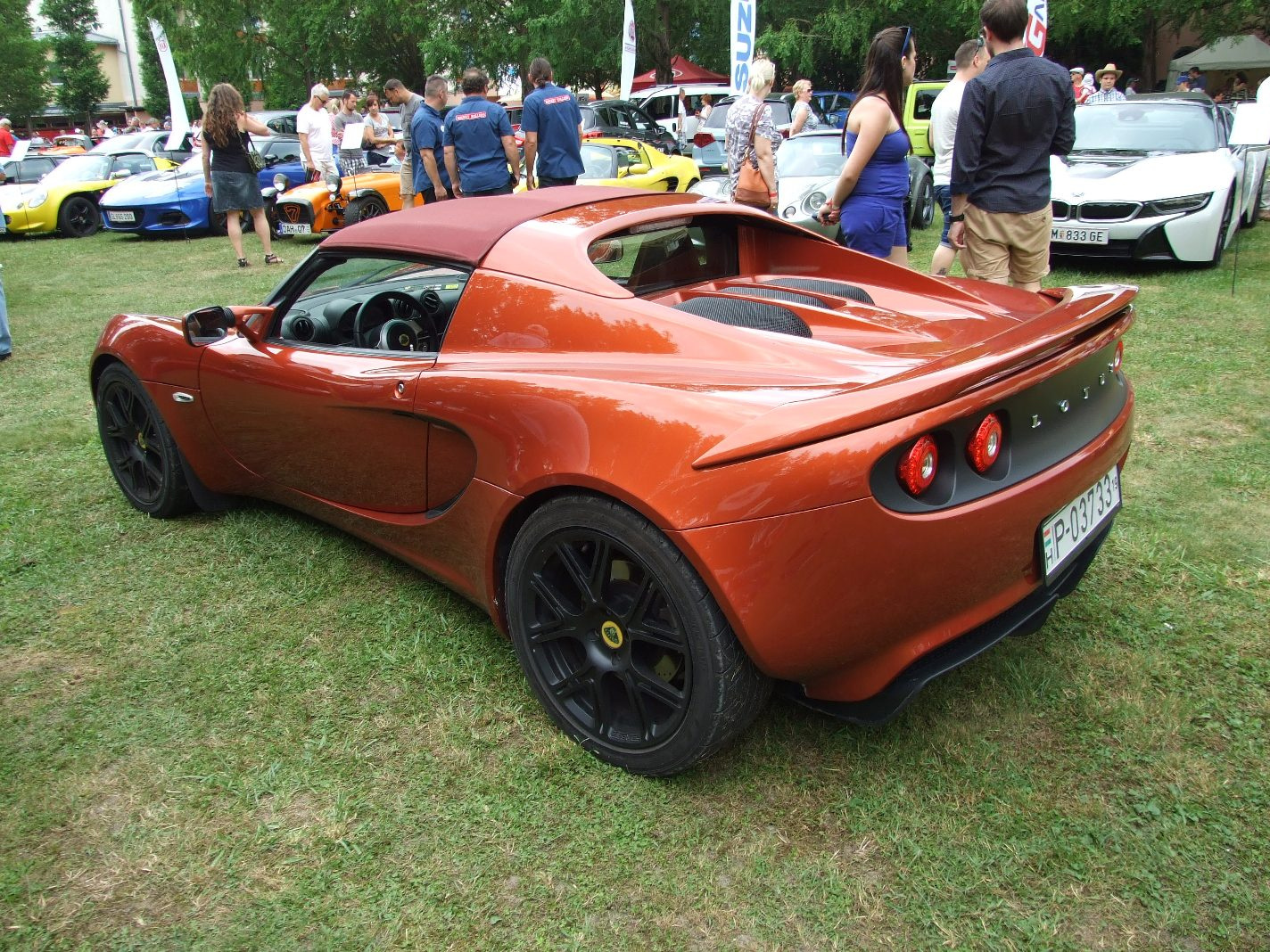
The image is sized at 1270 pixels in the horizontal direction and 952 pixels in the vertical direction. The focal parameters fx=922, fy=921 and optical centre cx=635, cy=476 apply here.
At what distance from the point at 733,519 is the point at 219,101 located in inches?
355

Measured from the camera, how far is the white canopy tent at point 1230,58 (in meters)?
25.2

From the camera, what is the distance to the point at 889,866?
6.22 ft

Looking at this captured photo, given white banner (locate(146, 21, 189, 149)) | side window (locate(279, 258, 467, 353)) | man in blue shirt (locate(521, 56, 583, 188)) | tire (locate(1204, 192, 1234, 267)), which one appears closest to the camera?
side window (locate(279, 258, 467, 353))

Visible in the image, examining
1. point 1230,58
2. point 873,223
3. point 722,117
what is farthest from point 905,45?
point 1230,58

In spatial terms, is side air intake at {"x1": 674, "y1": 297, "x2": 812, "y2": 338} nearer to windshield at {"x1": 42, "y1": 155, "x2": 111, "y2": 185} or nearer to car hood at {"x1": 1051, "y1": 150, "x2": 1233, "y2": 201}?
car hood at {"x1": 1051, "y1": 150, "x2": 1233, "y2": 201}

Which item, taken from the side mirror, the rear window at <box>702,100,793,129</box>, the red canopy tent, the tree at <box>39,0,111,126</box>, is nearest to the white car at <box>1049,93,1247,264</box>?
the side mirror

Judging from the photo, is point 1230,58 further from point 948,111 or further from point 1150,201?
point 948,111

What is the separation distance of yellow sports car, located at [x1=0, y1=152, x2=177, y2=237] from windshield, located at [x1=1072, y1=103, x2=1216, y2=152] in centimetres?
1169

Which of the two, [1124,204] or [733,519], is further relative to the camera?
[1124,204]

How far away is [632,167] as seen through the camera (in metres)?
10.8

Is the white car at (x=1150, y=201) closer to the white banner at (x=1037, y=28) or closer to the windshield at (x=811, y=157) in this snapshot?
the white banner at (x=1037, y=28)

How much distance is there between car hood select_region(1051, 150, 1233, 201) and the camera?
711cm

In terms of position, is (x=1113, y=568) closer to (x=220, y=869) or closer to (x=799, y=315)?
(x=799, y=315)

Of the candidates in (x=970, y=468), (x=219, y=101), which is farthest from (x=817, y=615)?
(x=219, y=101)
